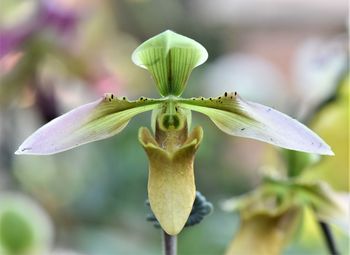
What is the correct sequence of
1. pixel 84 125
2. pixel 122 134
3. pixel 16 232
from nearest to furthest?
1. pixel 84 125
2. pixel 16 232
3. pixel 122 134

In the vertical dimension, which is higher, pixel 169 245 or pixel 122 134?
pixel 122 134

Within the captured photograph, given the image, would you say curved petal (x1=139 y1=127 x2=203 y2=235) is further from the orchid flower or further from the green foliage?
the green foliage

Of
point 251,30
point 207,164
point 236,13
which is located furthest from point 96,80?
point 251,30

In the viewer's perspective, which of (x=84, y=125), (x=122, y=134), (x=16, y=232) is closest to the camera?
(x=84, y=125)

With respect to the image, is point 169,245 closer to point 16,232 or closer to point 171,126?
point 171,126

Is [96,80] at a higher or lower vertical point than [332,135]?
higher

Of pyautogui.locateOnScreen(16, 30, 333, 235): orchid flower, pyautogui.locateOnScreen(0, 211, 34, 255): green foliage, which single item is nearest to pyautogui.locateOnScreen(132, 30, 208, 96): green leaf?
pyautogui.locateOnScreen(16, 30, 333, 235): orchid flower

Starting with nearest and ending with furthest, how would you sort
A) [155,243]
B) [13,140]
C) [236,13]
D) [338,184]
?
[338,184] < [13,140] < [155,243] < [236,13]

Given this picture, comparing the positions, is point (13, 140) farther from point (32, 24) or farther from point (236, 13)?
point (236, 13)

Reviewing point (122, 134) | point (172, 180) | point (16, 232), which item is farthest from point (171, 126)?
point (122, 134)
